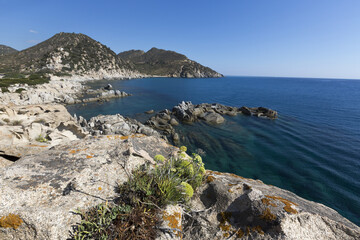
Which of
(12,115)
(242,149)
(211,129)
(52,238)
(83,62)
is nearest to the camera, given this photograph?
(52,238)

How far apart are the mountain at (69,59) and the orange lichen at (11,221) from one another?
11939cm

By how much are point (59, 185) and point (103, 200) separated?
1287mm

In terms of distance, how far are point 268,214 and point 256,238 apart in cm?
56

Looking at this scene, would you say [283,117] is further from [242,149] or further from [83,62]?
[83,62]

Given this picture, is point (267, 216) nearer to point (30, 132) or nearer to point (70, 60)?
point (30, 132)

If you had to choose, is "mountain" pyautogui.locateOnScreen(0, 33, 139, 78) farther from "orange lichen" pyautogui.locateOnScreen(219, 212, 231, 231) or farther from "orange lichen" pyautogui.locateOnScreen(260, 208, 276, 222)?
"orange lichen" pyautogui.locateOnScreen(260, 208, 276, 222)

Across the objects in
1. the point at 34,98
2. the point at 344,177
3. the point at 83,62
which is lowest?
the point at 344,177

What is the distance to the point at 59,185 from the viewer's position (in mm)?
3596

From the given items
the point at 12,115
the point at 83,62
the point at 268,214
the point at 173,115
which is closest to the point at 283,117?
the point at 173,115

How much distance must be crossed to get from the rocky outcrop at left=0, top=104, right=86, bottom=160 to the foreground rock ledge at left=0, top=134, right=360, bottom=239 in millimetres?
1904

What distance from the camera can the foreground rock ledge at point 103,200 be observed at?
2846 mm

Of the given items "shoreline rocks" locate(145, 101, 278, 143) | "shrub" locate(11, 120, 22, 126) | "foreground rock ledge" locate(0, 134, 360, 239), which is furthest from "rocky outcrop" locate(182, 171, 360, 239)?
"shoreline rocks" locate(145, 101, 278, 143)

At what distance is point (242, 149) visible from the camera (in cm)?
1838

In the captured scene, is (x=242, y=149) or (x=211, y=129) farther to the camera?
(x=211, y=129)
